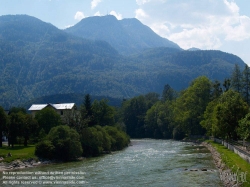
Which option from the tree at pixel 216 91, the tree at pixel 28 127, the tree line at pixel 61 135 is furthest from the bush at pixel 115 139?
the tree at pixel 216 91

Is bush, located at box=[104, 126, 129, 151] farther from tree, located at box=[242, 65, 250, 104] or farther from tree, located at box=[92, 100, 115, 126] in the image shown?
tree, located at box=[242, 65, 250, 104]

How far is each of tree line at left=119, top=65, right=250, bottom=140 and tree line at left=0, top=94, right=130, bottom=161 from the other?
81.5 feet

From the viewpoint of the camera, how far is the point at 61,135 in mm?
62531

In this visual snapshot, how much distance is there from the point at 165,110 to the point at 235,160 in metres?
97.5

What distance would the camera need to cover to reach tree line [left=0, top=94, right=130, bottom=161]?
6106cm

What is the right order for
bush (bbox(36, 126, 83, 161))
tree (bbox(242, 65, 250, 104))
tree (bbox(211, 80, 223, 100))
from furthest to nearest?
tree (bbox(242, 65, 250, 104)) < tree (bbox(211, 80, 223, 100)) < bush (bbox(36, 126, 83, 161))

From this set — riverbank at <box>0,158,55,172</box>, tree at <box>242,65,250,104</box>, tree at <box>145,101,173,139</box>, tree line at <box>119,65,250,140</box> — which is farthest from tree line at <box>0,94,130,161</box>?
tree at <box>145,101,173,139</box>

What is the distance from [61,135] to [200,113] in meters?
55.1

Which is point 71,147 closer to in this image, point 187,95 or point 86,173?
point 86,173

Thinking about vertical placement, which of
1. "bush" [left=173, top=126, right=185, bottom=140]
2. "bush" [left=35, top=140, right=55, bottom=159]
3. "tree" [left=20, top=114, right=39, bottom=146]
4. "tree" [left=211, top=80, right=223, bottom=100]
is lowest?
"bush" [left=173, top=126, right=185, bottom=140]

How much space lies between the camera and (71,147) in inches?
2431

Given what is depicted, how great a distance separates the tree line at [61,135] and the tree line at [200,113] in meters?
24.9

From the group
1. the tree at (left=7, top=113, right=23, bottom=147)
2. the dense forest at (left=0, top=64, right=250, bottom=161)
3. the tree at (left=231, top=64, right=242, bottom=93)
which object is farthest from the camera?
the tree at (left=231, top=64, right=242, bottom=93)

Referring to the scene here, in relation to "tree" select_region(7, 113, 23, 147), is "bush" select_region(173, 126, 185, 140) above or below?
below
